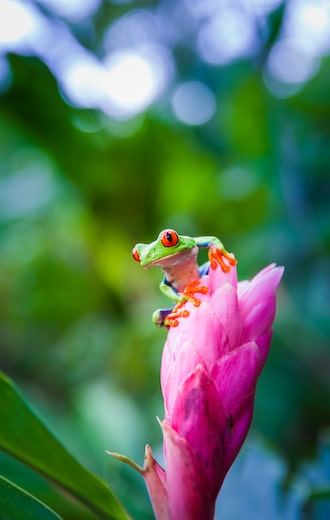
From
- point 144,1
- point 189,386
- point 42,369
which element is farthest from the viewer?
point 144,1

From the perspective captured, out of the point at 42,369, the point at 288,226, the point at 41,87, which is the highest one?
the point at 41,87

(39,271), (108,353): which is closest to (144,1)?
(39,271)

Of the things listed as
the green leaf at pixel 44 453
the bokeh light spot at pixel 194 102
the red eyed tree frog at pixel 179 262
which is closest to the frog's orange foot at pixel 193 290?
the red eyed tree frog at pixel 179 262

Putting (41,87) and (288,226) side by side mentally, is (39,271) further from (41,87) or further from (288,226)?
(288,226)

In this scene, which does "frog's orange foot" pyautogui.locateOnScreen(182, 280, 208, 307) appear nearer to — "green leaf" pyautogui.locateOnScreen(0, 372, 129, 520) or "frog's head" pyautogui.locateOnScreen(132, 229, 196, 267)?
"frog's head" pyautogui.locateOnScreen(132, 229, 196, 267)

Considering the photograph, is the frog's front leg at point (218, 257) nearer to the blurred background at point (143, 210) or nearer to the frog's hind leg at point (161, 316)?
the frog's hind leg at point (161, 316)

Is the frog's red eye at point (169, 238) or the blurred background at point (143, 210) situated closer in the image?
the frog's red eye at point (169, 238)

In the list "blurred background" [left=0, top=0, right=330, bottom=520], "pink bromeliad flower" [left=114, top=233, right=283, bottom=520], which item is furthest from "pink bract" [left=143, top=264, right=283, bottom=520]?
"blurred background" [left=0, top=0, right=330, bottom=520]
